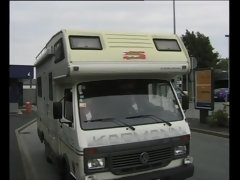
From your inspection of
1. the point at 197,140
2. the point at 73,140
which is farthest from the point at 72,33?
the point at 197,140

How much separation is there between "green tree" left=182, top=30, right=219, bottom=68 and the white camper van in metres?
57.6

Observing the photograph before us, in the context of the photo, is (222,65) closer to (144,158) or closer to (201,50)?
(201,50)

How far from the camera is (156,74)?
272 inches

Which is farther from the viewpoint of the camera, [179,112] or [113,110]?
[179,112]

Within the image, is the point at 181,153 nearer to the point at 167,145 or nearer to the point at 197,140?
the point at 167,145

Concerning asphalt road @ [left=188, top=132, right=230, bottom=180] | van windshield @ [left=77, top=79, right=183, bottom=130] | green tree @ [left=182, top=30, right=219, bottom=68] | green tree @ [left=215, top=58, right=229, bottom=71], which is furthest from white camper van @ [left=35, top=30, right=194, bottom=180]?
green tree @ [left=215, top=58, right=229, bottom=71]

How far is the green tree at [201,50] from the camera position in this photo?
63.5 meters

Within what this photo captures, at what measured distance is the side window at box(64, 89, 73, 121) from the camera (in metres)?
6.66

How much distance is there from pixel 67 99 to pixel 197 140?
8231 millimetres

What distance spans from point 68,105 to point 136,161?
1601 mm

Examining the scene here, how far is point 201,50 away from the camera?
64.0 m

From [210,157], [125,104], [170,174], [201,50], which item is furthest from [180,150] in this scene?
[201,50]
